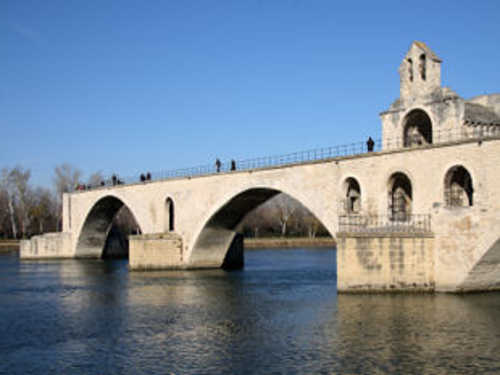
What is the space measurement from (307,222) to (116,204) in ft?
137

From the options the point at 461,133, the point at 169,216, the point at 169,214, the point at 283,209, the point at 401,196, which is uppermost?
the point at 461,133

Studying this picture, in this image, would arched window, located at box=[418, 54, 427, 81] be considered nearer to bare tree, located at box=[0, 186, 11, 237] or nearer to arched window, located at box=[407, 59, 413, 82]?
arched window, located at box=[407, 59, 413, 82]

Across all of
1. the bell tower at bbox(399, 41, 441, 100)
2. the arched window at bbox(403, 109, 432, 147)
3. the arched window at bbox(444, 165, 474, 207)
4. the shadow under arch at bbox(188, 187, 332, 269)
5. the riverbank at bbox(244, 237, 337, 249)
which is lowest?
the riverbank at bbox(244, 237, 337, 249)

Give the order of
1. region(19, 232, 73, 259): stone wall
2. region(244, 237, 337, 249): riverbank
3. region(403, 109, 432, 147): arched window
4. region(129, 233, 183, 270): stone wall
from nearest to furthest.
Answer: region(403, 109, 432, 147): arched window → region(129, 233, 183, 270): stone wall → region(19, 232, 73, 259): stone wall → region(244, 237, 337, 249): riverbank

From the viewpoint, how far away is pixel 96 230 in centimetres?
6275

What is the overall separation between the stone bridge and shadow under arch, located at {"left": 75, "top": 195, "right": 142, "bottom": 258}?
70.3 feet

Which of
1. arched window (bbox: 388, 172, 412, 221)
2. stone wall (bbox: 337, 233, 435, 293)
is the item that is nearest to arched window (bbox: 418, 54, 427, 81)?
arched window (bbox: 388, 172, 412, 221)

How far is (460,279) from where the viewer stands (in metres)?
25.6

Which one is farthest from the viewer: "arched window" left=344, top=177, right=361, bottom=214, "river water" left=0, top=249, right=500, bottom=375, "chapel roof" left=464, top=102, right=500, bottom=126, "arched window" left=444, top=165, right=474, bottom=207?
"arched window" left=344, top=177, right=361, bottom=214

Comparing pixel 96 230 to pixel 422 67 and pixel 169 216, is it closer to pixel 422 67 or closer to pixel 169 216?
pixel 169 216

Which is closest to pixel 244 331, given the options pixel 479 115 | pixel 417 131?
pixel 479 115

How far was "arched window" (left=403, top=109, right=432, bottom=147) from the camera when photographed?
31.5 metres

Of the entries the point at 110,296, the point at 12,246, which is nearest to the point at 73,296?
the point at 110,296

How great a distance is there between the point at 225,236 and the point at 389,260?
20.6m
